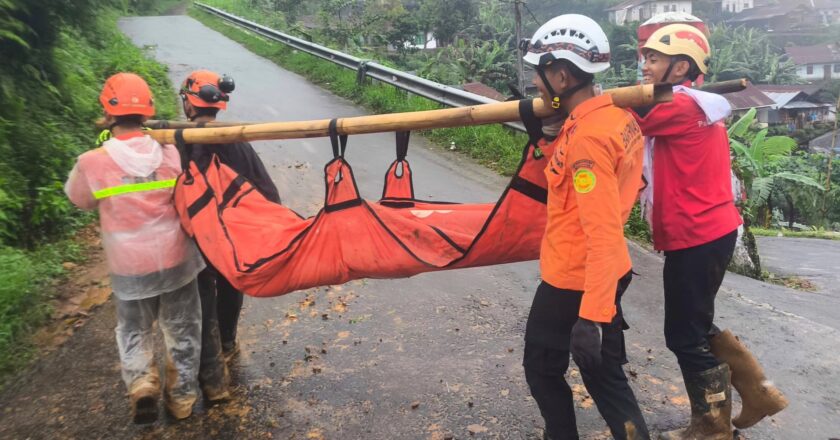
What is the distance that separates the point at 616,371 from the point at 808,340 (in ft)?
8.51

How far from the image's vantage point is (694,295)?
301 centimetres

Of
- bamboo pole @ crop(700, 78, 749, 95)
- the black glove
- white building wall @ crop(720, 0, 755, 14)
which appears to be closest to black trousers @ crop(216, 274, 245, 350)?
the black glove

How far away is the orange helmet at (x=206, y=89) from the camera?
378 cm

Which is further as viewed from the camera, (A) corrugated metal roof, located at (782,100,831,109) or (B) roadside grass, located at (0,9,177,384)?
(A) corrugated metal roof, located at (782,100,831,109)

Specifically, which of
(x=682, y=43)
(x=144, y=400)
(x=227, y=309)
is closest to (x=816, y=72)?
(x=682, y=43)

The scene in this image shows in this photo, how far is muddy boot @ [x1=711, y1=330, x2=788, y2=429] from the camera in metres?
3.18

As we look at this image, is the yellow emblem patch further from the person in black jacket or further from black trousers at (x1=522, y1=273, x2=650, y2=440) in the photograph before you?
the person in black jacket

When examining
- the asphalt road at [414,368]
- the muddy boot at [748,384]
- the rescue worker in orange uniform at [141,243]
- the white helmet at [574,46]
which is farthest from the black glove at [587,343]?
the rescue worker in orange uniform at [141,243]

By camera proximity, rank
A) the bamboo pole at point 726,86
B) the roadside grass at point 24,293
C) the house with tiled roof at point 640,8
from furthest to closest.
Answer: the house with tiled roof at point 640,8
the roadside grass at point 24,293
the bamboo pole at point 726,86

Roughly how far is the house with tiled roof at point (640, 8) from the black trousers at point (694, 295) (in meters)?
80.7

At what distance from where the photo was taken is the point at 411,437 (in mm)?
3410

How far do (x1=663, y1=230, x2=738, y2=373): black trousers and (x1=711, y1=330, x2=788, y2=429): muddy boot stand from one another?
20 cm

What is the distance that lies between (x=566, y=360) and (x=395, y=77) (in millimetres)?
9231

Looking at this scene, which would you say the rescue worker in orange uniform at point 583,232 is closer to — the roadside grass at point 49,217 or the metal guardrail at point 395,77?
the metal guardrail at point 395,77
